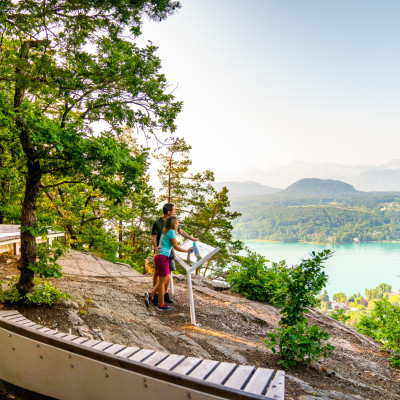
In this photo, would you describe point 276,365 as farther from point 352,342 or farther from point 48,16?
point 48,16

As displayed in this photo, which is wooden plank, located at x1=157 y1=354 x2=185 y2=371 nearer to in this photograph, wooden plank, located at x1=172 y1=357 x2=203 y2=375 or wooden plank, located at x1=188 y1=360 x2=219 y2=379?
wooden plank, located at x1=172 y1=357 x2=203 y2=375

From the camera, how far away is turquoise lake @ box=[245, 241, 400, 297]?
286 ft

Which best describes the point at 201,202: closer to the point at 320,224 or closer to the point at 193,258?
the point at 193,258

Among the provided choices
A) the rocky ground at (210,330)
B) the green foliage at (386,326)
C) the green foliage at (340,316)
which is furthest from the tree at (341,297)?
the rocky ground at (210,330)

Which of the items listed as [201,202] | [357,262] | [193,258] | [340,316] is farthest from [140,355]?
[357,262]

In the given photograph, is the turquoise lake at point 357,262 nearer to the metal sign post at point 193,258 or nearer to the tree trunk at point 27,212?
the metal sign post at point 193,258

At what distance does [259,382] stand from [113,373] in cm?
97

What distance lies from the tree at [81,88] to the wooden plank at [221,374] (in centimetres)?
239

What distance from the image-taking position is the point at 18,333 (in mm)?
2582

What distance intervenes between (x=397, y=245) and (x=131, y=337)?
568ft

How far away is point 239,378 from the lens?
2.20 meters

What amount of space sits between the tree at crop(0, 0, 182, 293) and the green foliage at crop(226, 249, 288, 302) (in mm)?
5068


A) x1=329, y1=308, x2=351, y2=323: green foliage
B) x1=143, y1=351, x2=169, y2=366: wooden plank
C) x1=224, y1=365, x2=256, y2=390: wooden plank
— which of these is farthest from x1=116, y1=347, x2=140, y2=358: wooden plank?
x1=329, y1=308, x2=351, y2=323: green foliage

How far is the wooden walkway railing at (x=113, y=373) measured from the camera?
6.21 feet
